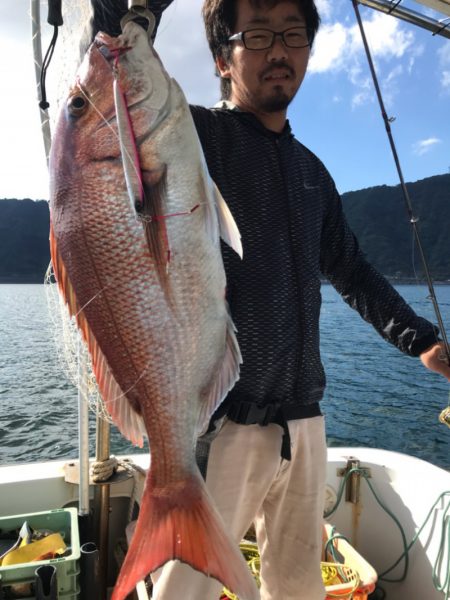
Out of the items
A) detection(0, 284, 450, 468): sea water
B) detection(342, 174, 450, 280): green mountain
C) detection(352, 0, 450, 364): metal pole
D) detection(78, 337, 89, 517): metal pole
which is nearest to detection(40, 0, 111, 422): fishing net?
detection(78, 337, 89, 517): metal pole

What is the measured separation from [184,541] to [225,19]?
81.8 inches

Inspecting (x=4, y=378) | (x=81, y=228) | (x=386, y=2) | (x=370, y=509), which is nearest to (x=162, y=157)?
(x=81, y=228)

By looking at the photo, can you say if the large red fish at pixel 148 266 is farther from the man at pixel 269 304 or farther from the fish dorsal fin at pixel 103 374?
the man at pixel 269 304

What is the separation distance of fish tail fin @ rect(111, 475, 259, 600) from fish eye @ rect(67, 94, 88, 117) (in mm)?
1089

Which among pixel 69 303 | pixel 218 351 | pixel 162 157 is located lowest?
pixel 218 351

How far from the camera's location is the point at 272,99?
6.97 ft

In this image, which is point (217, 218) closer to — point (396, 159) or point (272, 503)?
point (272, 503)

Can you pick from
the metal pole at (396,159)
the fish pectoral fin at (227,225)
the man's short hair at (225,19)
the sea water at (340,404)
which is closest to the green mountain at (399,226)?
the sea water at (340,404)

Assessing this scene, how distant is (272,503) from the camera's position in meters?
2.20

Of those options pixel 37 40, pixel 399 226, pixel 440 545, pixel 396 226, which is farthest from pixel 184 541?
pixel 396 226

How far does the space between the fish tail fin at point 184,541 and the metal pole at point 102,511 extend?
174 centimetres

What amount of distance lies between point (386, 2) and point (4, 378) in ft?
56.5

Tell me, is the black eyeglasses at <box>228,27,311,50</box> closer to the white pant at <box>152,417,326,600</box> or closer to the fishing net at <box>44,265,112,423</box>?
the fishing net at <box>44,265,112,423</box>

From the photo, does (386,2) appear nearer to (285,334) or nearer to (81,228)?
(285,334)
